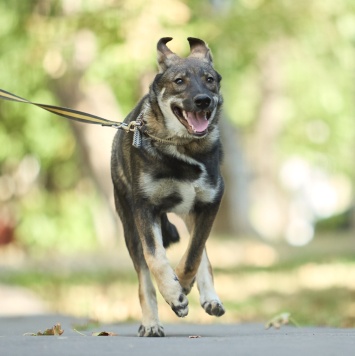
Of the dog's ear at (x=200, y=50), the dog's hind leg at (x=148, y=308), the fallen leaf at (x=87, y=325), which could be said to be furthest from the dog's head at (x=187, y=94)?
the fallen leaf at (x=87, y=325)

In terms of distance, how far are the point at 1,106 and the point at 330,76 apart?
11.6 metres

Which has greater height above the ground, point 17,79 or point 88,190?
point 88,190

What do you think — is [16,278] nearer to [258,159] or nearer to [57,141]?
[57,141]

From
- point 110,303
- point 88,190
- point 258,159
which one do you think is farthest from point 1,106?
point 110,303

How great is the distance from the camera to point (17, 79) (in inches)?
915

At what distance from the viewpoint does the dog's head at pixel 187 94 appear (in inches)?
304

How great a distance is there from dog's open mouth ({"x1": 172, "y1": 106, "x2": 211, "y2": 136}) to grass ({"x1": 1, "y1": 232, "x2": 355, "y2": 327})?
135 inches

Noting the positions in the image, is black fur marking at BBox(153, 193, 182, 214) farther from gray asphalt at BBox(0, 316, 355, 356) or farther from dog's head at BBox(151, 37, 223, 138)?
gray asphalt at BBox(0, 316, 355, 356)

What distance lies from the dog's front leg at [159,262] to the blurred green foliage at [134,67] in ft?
35.1

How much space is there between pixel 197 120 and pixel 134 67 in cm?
1110

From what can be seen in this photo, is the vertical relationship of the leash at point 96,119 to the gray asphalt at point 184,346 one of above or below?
above

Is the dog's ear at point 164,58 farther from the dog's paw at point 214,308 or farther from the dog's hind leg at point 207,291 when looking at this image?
the dog's paw at point 214,308

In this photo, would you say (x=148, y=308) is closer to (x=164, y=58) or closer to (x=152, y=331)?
(x=152, y=331)

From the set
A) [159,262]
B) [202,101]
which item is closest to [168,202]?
[159,262]
